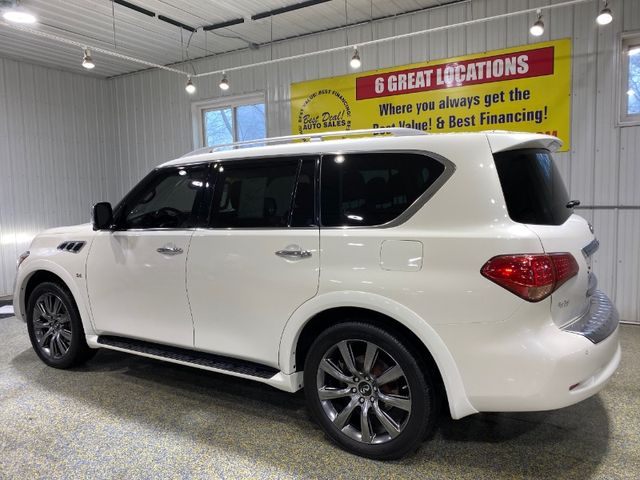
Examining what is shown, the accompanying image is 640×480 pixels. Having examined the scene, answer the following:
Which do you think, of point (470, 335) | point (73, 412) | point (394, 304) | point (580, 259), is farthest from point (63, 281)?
point (580, 259)

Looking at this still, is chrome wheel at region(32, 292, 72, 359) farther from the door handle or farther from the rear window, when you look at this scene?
the rear window

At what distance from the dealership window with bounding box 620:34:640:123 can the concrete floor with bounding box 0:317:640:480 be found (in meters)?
2.74

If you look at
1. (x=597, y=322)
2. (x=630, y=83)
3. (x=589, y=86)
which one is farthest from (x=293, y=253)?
(x=630, y=83)

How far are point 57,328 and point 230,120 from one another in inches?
183

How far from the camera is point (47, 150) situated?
7.69m

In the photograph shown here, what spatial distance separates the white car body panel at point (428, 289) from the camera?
6.72ft

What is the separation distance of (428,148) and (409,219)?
372mm

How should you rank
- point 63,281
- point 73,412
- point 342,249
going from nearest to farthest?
point 342,249 < point 73,412 < point 63,281

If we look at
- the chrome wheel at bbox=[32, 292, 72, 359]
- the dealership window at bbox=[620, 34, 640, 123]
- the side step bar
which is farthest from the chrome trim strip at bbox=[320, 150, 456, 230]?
the dealership window at bbox=[620, 34, 640, 123]

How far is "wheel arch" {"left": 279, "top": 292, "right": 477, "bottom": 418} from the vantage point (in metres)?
2.19

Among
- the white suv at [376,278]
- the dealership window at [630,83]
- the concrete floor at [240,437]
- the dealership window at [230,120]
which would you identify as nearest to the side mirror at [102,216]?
the white suv at [376,278]

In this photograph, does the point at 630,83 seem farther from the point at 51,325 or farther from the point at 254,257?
the point at 51,325

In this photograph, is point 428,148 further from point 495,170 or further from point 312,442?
point 312,442

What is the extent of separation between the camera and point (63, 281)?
374cm
